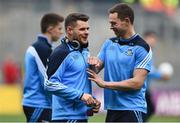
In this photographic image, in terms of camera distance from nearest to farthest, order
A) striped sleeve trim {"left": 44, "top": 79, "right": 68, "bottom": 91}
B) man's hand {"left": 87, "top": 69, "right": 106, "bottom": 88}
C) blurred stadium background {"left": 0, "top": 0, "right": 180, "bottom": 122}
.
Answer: striped sleeve trim {"left": 44, "top": 79, "right": 68, "bottom": 91} → man's hand {"left": 87, "top": 69, "right": 106, "bottom": 88} → blurred stadium background {"left": 0, "top": 0, "right": 180, "bottom": 122}

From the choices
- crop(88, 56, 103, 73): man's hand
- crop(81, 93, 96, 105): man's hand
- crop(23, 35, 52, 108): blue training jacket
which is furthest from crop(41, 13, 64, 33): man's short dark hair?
crop(81, 93, 96, 105): man's hand

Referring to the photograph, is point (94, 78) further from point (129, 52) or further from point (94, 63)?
point (129, 52)

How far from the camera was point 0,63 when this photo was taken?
28.3 m

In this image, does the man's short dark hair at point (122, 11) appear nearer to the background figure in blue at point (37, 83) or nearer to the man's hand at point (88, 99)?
the man's hand at point (88, 99)

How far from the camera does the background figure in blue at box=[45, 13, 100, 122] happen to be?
9453 mm

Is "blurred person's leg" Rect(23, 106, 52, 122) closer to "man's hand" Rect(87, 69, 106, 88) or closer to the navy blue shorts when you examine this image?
the navy blue shorts

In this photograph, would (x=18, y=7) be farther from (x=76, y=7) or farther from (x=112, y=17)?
(x=112, y=17)

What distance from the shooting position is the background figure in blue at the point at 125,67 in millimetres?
9641

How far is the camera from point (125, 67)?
9.67 meters

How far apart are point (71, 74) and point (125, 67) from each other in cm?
65

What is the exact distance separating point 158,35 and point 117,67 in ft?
59.3

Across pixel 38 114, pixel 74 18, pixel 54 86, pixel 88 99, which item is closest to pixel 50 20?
pixel 38 114

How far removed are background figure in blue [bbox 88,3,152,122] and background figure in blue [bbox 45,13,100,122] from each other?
189 millimetres

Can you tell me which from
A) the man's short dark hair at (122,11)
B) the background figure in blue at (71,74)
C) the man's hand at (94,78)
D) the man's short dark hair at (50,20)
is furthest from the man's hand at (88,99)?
the man's short dark hair at (50,20)
